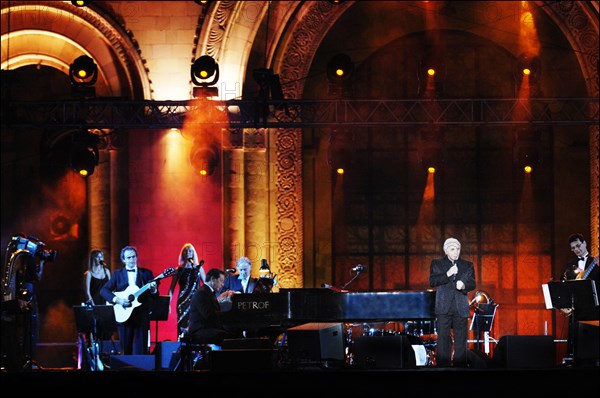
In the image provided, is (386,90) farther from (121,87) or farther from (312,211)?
(121,87)

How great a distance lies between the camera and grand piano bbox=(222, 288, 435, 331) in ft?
38.5

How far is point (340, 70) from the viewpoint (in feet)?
53.7

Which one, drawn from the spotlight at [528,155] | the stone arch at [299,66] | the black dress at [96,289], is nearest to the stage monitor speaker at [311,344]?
the black dress at [96,289]

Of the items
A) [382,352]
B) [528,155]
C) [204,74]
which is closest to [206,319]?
[382,352]

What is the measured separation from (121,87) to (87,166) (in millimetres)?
1770

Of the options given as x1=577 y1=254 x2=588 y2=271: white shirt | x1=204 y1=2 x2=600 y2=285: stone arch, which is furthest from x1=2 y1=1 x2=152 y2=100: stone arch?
x1=577 y1=254 x2=588 y2=271: white shirt

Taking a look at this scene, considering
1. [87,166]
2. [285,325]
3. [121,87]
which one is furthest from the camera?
[121,87]

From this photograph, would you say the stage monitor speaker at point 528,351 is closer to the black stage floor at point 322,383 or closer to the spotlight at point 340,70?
the black stage floor at point 322,383

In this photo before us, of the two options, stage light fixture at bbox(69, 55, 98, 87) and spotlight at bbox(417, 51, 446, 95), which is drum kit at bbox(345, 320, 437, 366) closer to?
spotlight at bbox(417, 51, 446, 95)

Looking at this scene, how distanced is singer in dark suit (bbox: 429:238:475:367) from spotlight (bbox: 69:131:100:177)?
6.63m

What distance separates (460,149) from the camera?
723 inches

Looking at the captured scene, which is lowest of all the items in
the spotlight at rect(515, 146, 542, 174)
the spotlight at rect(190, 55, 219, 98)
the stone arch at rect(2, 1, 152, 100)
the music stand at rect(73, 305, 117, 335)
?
the music stand at rect(73, 305, 117, 335)

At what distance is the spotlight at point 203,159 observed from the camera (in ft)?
55.3

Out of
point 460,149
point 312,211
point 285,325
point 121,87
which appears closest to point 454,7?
point 460,149
